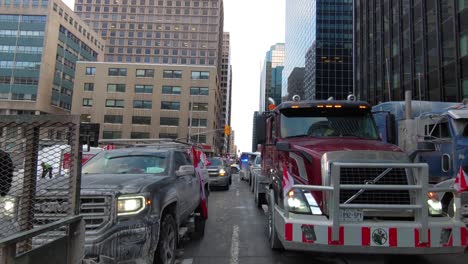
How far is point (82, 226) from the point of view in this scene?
11.9 ft

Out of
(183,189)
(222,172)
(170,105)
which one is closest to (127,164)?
(183,189)

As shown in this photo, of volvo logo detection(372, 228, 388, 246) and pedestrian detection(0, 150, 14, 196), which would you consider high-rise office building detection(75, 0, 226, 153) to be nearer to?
volvo logo detection(372, 228, 388, 246)

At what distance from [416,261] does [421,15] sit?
31786 millimetres

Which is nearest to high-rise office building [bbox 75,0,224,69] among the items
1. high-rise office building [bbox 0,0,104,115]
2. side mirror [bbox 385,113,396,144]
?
high-rise office building [bbox 0,0,104,115]

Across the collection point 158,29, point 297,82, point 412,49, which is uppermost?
point 158,29

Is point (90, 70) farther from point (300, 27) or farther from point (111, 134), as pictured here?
point (300, 27)

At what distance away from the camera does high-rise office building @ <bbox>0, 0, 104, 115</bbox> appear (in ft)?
282

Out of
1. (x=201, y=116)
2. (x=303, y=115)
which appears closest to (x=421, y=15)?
(x=303, y=115)

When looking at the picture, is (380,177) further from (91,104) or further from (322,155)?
(91,104)

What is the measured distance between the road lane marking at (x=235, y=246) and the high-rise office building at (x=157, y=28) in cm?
12890

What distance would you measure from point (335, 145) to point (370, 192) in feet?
3.33

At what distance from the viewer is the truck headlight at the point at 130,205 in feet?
15.3

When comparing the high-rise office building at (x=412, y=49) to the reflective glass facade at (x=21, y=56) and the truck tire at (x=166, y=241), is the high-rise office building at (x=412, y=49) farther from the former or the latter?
the reflective glass facade at (x=21, y=56)

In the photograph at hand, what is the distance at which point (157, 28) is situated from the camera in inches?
5605
